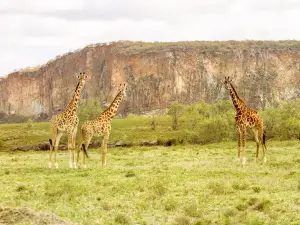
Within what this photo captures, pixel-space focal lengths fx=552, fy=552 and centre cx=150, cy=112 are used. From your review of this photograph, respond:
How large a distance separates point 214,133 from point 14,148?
83.2 ft

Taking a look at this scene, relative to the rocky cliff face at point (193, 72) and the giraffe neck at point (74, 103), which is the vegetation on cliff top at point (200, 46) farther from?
the giraffe neck at point (74, 103)

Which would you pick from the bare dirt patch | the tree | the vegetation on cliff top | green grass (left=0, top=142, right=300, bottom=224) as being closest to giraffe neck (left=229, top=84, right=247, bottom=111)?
green grass (left=0, top=142, right=300, bottom=224)

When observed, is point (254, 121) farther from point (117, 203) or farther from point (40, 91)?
point (40, 91)

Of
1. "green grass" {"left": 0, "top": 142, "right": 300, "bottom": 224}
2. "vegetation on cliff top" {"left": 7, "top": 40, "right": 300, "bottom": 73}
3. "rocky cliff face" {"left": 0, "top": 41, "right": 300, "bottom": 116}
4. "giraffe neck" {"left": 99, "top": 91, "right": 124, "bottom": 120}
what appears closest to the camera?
"green grass" {"left": 0, "top": 142, "right": 300, "bottom": 224}

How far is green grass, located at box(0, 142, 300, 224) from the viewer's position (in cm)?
1541

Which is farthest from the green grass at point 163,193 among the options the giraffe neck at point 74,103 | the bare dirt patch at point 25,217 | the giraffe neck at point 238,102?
the giraffe neck at point 238,102

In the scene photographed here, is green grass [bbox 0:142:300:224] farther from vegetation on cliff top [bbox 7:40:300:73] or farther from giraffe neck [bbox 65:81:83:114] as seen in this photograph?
vegetation on cliff top [bbox 7:40:300:73]

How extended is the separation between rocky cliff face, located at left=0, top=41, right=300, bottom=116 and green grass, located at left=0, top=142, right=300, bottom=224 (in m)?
120

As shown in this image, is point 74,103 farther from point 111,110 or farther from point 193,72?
point 193,72

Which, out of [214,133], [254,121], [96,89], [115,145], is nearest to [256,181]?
[254,121]

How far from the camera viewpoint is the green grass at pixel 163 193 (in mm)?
15406

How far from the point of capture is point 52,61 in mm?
175750

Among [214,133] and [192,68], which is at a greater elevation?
[192,68]

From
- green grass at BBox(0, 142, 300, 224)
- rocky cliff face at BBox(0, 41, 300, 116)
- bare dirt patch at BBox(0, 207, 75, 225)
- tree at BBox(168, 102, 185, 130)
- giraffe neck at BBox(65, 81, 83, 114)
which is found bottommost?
green grass at BBox(0, 142, 300, 224)
